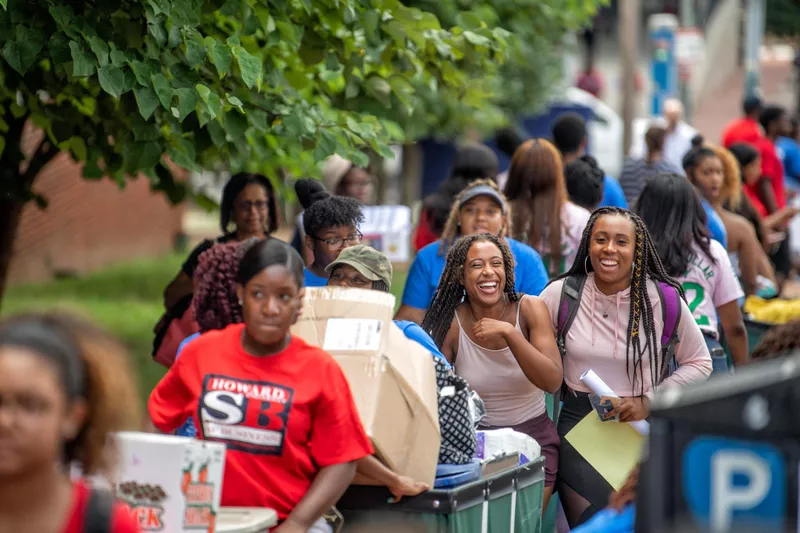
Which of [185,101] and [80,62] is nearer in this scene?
[80,62]

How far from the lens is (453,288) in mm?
6078

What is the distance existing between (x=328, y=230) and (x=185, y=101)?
91 cm

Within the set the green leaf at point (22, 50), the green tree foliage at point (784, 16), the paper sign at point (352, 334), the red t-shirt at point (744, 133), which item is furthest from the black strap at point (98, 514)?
the green tree foliage at point (784, 16)

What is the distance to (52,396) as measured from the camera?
303cm

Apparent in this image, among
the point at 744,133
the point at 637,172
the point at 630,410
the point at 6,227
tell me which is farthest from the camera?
the point at 744,133

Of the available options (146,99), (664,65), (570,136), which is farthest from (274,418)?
(664,65)

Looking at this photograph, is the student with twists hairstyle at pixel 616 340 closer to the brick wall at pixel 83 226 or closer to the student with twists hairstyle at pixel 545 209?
the student with twists hairstyle at pixel 545 209

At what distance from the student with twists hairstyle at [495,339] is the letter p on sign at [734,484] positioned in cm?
243

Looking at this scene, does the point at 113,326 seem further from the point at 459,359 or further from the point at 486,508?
the point at 486,508

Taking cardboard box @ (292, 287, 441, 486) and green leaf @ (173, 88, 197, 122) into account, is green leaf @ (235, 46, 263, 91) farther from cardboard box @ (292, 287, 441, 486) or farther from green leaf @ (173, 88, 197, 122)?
cardboard box @ (292, 287, 441, 486)

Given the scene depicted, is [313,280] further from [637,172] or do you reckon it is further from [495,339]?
[637,172]

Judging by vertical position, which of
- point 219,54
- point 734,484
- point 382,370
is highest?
point 219,54

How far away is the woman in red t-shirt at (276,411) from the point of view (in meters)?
4.20

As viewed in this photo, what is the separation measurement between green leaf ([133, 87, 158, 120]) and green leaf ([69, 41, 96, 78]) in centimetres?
23
